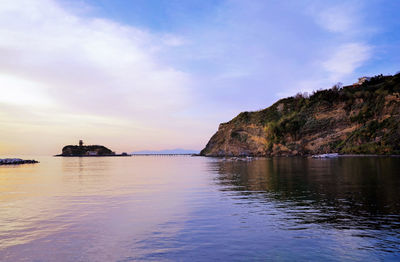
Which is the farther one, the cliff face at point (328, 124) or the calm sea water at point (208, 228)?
the cliff face at point (328, 124)

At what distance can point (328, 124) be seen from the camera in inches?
5261

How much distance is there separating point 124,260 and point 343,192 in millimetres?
20152

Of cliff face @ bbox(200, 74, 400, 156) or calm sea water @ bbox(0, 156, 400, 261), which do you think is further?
cliff face @ bbox(200, 74, 400, 156)

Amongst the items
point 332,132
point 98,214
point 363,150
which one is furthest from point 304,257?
point 332,132

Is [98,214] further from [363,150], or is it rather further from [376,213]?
[363,150]

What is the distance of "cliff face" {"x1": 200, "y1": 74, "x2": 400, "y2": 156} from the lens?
106 meters

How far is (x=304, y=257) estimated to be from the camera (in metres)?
10.5

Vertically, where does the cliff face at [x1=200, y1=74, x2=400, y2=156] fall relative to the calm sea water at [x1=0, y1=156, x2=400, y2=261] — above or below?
above

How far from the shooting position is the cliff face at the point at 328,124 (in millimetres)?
105562

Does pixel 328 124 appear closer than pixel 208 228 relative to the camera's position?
No

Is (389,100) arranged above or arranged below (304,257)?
above

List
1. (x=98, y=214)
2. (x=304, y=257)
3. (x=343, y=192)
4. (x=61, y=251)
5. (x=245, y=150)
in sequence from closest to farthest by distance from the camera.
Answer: (x=304, y=257), (x=61, y=251), (x=98, y=214), (x=343, y=192), (x=245, y=150)

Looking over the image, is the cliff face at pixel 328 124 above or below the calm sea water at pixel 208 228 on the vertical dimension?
above

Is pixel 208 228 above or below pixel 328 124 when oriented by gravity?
below
